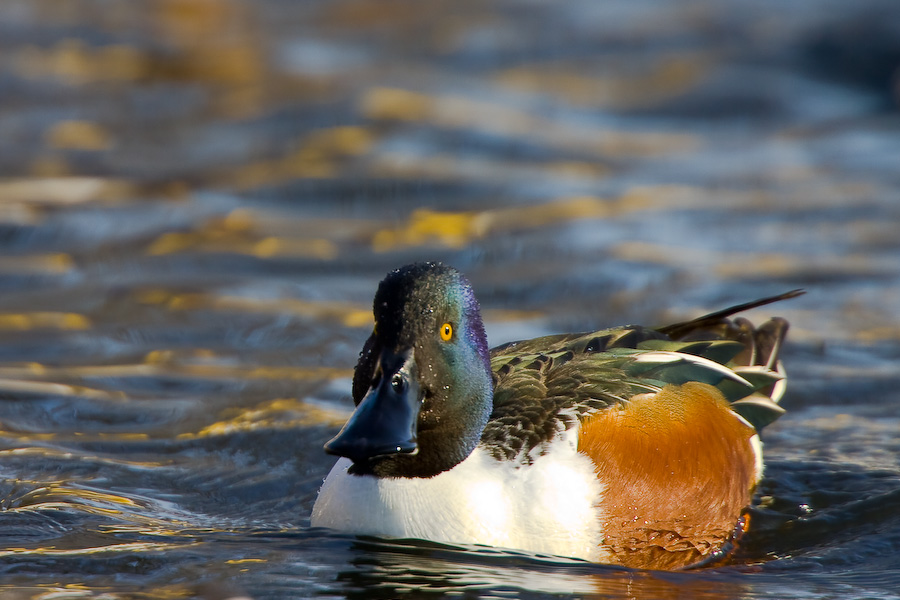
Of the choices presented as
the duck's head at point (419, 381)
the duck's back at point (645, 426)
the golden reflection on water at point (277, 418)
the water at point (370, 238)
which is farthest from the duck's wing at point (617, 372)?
the golden reflection on water at point (277, 418)

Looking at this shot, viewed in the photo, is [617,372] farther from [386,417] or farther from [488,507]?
[386,417]

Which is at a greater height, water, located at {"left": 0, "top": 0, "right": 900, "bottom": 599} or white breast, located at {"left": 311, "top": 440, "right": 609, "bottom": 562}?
water, located at {"left": 0, "top": 0, "right": 900, "bottom": 599}

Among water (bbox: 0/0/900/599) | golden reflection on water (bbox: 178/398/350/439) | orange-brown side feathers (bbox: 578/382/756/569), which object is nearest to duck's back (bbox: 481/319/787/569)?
orange-brown side feathers (bbox: 578/382/756/569)

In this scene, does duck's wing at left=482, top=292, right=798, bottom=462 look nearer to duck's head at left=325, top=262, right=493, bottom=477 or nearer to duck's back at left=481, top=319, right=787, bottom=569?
duck's back at left=481, top=319, right=787, bottom=569

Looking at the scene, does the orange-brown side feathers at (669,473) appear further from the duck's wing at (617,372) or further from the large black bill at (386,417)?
the large black bill at (386,417)

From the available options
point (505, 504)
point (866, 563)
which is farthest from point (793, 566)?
point (505, 504)

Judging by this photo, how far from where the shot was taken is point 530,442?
Answer: 4.69 metres

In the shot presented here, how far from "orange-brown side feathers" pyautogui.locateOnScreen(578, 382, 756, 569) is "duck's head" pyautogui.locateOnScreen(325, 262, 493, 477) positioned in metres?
0.50

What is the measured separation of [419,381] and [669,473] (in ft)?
3.81

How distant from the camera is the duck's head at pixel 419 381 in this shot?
4.25 meters

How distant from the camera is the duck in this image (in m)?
4.39

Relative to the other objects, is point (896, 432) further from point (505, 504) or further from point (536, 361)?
point (505, 504)

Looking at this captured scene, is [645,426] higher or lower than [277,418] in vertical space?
lower

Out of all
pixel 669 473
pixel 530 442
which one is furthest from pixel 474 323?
pixel 669 473
